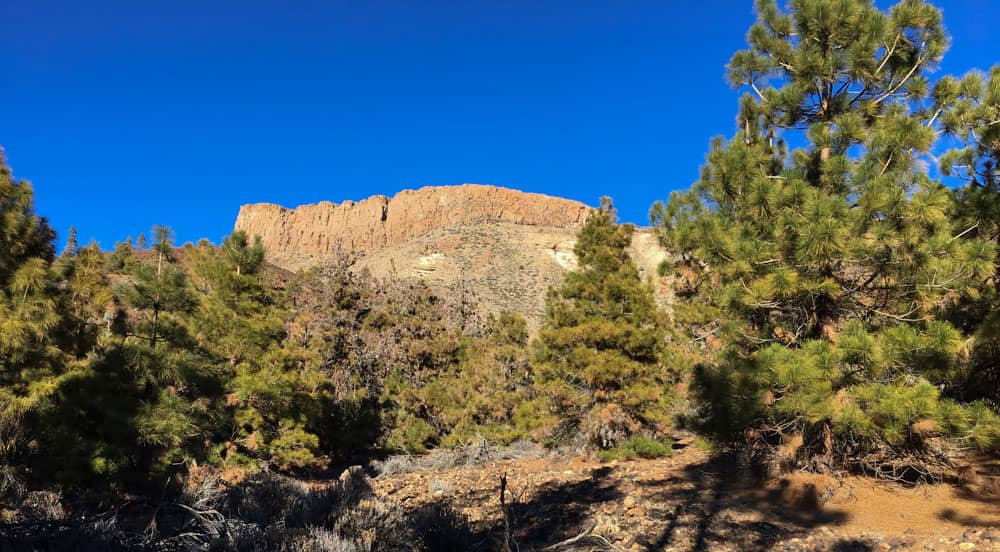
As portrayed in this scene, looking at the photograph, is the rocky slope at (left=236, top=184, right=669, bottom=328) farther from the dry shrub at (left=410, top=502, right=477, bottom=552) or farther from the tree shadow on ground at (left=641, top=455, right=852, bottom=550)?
the dry shrub at (left=410, top=502, right=477, bottom=552)

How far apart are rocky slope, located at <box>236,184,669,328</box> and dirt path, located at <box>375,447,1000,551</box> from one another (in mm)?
36130

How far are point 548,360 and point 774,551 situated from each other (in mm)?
8682

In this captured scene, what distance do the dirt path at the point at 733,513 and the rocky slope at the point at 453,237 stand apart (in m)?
36.1

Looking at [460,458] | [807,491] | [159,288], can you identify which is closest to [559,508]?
[807,491]

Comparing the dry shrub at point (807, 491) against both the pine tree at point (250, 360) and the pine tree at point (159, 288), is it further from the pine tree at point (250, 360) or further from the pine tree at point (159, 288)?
the pine tree at point (250, 360)

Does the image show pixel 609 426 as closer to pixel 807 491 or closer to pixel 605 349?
pixel 605 349

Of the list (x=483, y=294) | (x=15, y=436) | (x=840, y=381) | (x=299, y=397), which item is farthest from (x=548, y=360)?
(x=483, y=294)

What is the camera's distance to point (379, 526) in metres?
4.92

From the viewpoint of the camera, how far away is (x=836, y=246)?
19.5 ft

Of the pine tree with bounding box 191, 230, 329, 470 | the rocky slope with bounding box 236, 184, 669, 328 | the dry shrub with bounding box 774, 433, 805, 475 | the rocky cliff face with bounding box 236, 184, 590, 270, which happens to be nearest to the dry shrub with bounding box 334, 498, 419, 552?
the dry shrub with bounding box 774, 433, 805, 475

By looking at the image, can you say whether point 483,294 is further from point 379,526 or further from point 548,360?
point 379,526

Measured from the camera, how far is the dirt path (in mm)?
5434

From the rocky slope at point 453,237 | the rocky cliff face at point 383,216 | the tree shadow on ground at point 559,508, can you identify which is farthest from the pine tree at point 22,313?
the rocky cliff face at point 383,216

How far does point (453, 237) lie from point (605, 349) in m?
64.3
